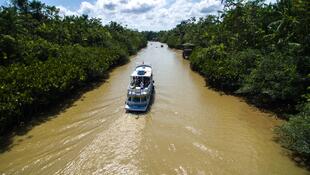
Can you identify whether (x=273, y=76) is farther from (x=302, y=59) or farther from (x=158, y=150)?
(x=158, y=150)

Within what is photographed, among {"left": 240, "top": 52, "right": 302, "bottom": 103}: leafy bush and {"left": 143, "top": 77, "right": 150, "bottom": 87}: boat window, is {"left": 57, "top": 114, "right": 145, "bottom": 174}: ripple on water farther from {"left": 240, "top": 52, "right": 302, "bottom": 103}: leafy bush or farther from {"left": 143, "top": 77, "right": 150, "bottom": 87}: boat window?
{"left": 240, "top": 52, "right": 302, "bottom": 103}: leafy bush

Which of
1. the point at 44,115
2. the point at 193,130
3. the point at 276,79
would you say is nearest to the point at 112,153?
the point at 193,130

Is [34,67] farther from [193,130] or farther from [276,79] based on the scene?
[276,79]

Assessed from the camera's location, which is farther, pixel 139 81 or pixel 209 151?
pixel 139 81

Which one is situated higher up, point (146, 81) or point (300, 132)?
point (146, 81)

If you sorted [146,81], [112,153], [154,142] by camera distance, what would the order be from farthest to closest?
[146,81]
[154,142]
[112,153]

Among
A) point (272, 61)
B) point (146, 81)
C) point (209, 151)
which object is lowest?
point (209, 151)

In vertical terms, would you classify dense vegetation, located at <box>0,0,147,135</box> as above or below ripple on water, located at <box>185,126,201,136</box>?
above

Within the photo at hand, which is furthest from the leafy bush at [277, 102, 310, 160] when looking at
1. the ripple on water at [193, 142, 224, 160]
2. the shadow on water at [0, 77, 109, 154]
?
the shadow on water at [0, 77, 109, 154]
